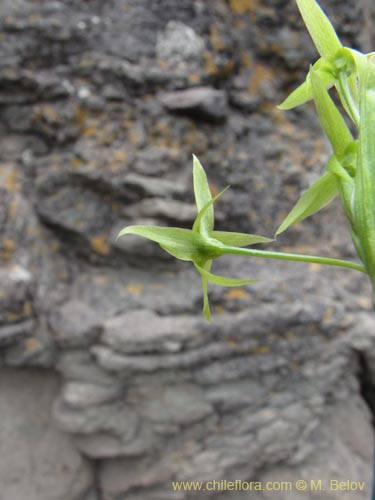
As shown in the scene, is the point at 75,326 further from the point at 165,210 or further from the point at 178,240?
the point at 178,240

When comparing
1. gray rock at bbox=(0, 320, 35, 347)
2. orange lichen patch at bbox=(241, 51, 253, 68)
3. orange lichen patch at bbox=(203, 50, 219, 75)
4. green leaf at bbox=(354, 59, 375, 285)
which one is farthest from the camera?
orange lichen patch at bbox=(241, 51, 253, 68)

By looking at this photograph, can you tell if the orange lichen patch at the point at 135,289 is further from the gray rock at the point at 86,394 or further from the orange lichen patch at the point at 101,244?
the gray rock at the point at 86,394

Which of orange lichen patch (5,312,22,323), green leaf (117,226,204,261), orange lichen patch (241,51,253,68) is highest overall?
green leaf (117,226,204,261)

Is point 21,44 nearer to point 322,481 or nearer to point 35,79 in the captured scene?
point 35,79

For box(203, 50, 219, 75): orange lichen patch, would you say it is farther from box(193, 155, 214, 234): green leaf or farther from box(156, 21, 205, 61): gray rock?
box(193, 155, 214, 234): green leaf

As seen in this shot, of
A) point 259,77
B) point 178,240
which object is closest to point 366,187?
point 178,240

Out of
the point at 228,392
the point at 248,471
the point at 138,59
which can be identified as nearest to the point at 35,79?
the point at 138,59

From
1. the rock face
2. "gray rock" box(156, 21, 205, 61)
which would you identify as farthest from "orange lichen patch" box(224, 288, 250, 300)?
"gray rock" box(156, 21, 205, 61)
